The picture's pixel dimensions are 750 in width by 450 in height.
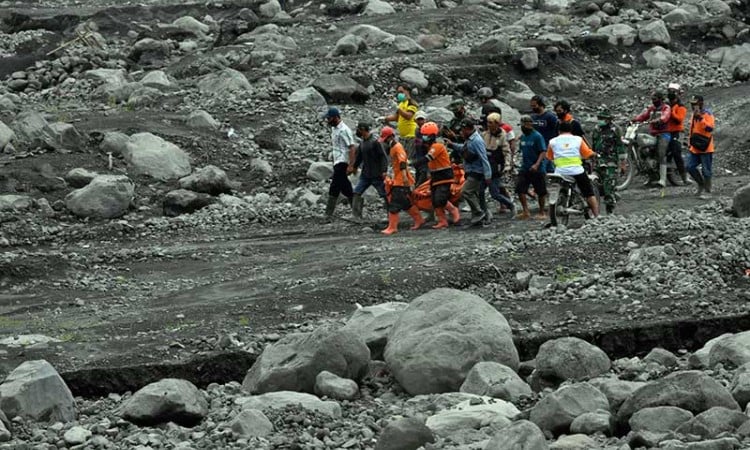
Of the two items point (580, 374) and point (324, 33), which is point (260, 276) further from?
point (324, 33)

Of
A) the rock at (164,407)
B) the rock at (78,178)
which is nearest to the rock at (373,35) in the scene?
the rock at (78,178)

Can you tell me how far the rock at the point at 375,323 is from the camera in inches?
568

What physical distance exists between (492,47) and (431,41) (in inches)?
75.3

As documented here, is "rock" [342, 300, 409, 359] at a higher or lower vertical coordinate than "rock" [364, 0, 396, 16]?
lower

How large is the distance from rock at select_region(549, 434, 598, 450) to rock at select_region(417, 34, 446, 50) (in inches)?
966

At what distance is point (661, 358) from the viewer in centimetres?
1372

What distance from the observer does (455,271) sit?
1723 centimetres

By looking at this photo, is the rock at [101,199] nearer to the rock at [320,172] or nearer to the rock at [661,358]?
the rock at [320,172]

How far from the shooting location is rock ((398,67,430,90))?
101 ft

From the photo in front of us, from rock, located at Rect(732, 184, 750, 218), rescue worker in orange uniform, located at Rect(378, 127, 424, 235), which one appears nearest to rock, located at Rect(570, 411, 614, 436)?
rock, located at Rect(732, 184, 750, 218)

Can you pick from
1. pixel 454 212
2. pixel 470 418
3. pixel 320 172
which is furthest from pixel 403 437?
pixel 320 172

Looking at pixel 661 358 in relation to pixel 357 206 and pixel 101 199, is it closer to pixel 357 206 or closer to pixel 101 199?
pixel 357 206

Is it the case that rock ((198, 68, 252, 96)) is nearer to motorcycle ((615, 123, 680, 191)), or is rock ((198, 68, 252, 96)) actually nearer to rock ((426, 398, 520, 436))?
motorcycle ((615, 123, 680, 191))

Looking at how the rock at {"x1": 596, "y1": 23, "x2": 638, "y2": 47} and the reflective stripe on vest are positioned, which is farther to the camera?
the rock at {"x1": 596, "y1": 23, "x2": 638, "y2": 47}
